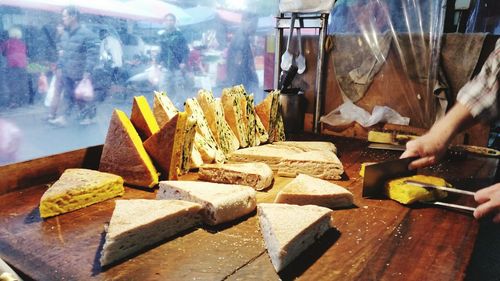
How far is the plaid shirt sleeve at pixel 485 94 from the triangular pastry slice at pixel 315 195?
1005mm

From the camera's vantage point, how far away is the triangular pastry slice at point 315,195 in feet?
6.80

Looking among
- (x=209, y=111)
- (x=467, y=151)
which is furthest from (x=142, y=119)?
(x=467, y=151)

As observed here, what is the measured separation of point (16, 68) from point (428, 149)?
4.26 metres

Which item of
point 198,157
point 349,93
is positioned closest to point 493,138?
point 349,93

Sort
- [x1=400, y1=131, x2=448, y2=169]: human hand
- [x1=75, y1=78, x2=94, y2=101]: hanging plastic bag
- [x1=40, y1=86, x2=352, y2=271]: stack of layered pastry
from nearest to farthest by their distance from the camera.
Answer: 1. [x1=40, y1=86, x2=352, y2=271]: stack of layered pastry
2. [x1=400, y1=131, x2=448, y2=169]: human hand
3. [x1=75, y1=78, x2=94, y2=101]: hanging plastic bag

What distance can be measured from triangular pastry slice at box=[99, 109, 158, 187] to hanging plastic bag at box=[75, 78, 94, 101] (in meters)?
2.63

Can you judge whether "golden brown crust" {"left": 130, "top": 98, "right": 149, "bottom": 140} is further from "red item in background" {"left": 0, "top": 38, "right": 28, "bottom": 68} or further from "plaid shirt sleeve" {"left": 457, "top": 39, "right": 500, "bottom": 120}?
"red item in background" {"left": 0, "top": 38, "right": 28, "bottom": 68}

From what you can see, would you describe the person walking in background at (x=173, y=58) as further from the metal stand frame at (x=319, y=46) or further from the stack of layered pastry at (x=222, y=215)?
the stack of layered pastry at (x=222, y=215)

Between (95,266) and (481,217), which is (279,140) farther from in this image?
(95,266)

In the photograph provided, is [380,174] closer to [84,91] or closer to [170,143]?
[170,143]

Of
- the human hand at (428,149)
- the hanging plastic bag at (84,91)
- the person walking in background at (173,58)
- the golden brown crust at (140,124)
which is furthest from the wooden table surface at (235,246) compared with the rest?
the person walking in background at (173,58)

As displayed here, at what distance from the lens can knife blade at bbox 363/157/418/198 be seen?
2265 millimetres

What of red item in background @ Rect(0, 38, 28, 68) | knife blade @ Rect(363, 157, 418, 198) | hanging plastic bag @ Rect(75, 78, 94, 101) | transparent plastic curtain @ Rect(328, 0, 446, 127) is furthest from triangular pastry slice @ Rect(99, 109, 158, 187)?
transparent plastic curtain @ Rect(328, 0, 446, 127)

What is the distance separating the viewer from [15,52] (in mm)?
3906
